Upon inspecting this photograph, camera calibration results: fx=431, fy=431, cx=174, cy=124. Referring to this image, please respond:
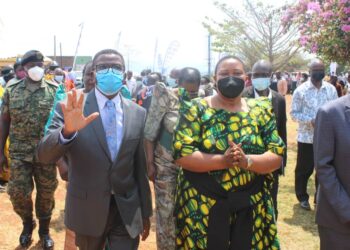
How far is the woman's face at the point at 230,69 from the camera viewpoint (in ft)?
9.39

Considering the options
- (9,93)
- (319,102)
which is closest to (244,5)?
(319,102)

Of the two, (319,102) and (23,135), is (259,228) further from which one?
(319,102)

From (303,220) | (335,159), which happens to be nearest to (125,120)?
(335,159)

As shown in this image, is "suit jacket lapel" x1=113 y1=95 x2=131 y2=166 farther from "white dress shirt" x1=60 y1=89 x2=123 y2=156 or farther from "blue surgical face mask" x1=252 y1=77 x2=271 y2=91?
"blue surgical face mask" x1=252 y1=77 x2=271 y2=91

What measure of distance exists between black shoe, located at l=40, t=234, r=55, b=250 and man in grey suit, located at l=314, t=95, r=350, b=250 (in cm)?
291

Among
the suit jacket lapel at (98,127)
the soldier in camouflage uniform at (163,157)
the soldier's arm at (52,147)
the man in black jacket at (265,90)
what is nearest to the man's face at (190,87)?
the soldier in camouflage uniform at (163,157)

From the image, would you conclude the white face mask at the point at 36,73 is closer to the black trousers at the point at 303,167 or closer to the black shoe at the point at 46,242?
the black shoe at the point at 46,242

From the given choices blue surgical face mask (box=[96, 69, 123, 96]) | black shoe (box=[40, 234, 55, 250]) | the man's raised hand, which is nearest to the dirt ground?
black shoe (box=[40, 234, 55, 250])

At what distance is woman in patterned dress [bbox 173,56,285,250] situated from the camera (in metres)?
2.70

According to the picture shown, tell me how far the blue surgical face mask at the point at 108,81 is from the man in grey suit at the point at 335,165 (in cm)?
133

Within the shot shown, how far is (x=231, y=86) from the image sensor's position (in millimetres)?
2785

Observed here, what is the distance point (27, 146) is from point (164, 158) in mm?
1499

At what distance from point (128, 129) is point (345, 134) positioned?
1369mm

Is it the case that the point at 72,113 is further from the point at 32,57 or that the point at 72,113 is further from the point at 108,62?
the point at 32,57
